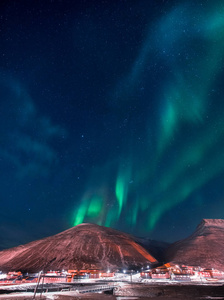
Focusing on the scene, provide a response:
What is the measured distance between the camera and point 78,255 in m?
115

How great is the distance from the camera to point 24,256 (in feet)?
405

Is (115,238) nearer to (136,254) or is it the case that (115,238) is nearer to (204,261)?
(136,254)

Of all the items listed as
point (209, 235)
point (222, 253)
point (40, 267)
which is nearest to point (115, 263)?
point (40, 267)

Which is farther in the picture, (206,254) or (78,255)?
(78,255)

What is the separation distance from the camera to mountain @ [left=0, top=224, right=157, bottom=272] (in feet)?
340

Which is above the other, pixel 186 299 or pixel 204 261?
pixel 204 261

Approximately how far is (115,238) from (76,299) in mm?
131041

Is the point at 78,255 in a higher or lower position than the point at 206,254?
higher

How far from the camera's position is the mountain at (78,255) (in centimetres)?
10356

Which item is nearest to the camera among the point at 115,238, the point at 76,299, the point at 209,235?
the point at 76,299

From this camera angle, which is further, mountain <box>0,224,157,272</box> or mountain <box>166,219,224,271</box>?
mountain <box>0,224,157,272</box>

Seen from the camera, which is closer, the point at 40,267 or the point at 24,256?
the point at 40,267

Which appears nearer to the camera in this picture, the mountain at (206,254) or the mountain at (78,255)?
the mountain at (206,254)

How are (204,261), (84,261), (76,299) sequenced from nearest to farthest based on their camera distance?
1. (76,299)
2. (204,261)
3. (84,261)
